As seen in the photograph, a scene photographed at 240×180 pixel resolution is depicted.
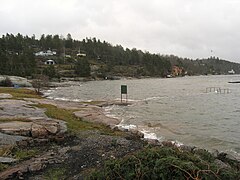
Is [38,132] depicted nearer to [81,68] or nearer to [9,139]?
[9,139]

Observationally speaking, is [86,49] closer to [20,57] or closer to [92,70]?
[92,70]

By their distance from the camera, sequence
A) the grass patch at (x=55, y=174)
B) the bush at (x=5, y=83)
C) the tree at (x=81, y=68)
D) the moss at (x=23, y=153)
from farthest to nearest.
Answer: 1. the tree at (x=81, y=68)
2. the bush at (x=5, y=83)
3. the moss at (x=23, y=153)
4. the grass patch at (x=55, y=174)

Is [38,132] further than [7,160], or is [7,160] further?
[38,132]

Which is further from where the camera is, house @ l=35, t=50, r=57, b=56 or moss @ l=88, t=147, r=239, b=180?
house @ l=35, t=50, r=57, b=56

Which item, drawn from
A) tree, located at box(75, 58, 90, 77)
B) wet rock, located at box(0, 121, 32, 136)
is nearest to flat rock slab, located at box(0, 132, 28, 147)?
wet rock, located at box(0, 121, 32, 136)

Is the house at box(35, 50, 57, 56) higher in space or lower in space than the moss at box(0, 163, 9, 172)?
higher

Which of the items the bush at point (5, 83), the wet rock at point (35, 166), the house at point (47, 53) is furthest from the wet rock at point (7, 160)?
the house at point (47, 53)

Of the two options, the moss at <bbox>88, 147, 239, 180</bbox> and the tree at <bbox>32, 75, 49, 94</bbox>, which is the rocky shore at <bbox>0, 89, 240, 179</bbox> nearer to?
the moss at <bbox>88, 147, 239, 180</bbox>

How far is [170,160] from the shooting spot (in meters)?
6.50

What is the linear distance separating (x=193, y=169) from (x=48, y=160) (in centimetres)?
757

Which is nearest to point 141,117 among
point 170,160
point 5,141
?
point 5,141

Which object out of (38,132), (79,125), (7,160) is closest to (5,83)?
(79,125)

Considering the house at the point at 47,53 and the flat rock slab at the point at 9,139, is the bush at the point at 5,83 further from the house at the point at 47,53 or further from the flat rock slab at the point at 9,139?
the house at the point at 47,53

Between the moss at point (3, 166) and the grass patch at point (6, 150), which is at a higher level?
the grass patch at point (6, 150)
